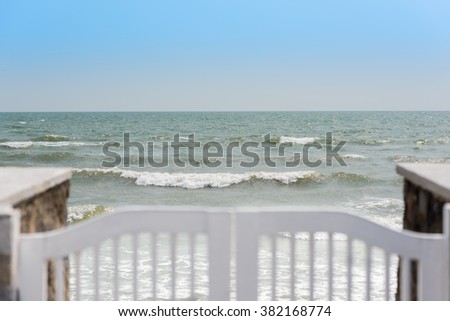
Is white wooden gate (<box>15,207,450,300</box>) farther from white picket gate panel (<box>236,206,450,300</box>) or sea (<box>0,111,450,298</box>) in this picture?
sea (<box>0,111,450,298</box>)

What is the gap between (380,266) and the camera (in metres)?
6.95

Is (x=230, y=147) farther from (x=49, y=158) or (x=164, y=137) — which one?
(x=49, y=158)

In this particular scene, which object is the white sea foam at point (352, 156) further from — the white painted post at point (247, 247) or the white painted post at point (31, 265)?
the white painted post at point (31, 265)

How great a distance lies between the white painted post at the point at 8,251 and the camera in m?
2.34

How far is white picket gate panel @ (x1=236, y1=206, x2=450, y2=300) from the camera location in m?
2.36

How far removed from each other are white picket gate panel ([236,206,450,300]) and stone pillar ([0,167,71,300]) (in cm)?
104

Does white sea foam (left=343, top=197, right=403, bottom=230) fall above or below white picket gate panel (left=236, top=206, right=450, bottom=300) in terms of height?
below

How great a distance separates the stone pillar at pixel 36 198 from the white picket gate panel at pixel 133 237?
0.10 meters

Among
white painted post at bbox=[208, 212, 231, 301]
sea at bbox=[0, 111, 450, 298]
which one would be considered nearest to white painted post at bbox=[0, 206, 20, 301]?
white painted post at bbox=[208, 212, 231, 301]

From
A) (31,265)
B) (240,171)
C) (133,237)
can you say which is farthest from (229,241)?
(240,171)

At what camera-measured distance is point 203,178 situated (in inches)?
725

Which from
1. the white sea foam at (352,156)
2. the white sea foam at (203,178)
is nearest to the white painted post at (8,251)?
the white sea foam at (203,178)

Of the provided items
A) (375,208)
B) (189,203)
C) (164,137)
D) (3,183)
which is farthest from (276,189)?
(164,137)
